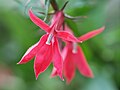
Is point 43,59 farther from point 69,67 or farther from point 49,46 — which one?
point 69,67

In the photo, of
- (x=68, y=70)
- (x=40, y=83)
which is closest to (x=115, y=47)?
(x=40, y=83)

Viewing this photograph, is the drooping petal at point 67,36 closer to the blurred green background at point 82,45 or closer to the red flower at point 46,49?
the red flower at point 46,49

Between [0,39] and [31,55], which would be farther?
[0,39]

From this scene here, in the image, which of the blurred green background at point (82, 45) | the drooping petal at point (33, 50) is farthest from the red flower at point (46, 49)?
Answer: the blurred green background at point (82, 45)

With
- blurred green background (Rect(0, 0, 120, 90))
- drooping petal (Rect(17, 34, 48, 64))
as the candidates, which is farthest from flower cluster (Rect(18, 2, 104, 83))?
blurred green background (Rect(0, 0, 120, 90))

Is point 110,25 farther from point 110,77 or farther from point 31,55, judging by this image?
point 31,55

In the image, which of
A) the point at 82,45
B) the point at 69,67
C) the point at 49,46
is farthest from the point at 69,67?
the point at 82,45
